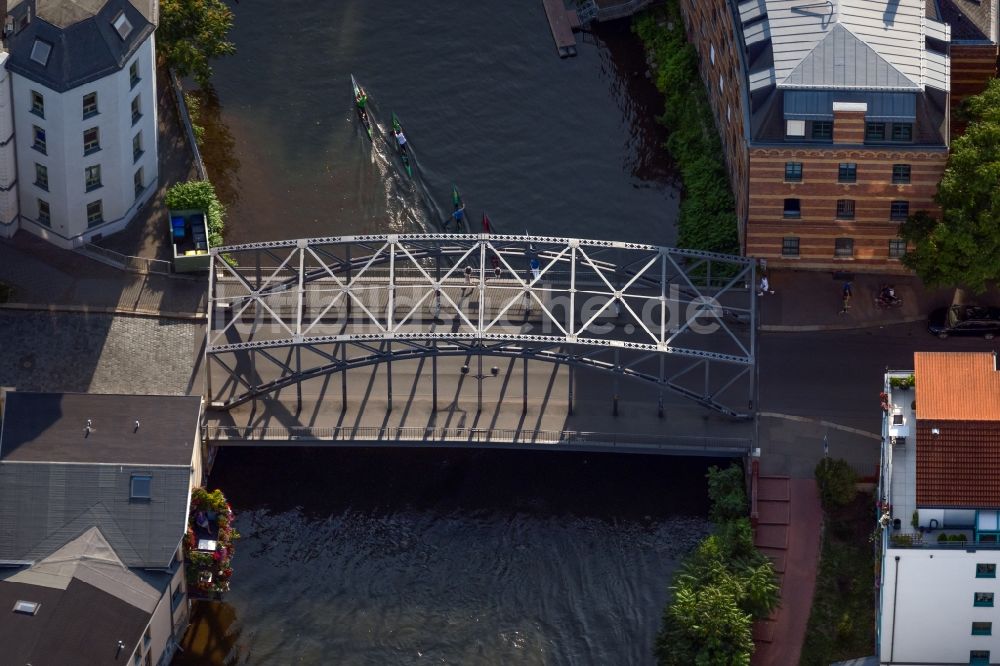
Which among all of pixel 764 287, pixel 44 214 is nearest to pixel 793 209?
pixel 764 287

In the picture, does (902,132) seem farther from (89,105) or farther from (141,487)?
(141,487)

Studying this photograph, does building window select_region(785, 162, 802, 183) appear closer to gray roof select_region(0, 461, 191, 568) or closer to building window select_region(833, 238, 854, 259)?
building window select_region(833, 238, 854, 259)

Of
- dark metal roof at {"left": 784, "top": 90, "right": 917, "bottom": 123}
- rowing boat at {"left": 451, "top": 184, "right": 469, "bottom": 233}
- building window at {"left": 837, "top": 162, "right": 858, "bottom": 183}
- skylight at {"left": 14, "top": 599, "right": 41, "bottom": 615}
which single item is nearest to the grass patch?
building window at {"left": 837, "top": 162, "right": 858, "bottom": 183}

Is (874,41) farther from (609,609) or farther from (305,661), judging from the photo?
(305,661)

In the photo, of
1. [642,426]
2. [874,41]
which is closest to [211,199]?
[642,426]

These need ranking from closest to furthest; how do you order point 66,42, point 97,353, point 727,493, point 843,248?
point 727,493 < point 66,42 < point 97,353 < point 843,248
